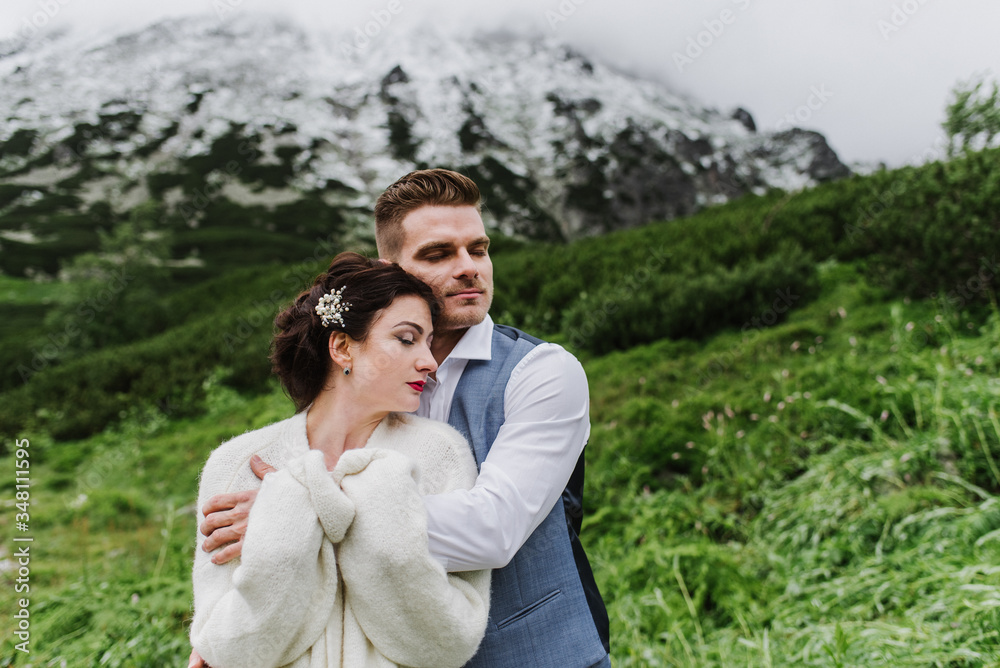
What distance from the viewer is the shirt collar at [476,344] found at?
1.84 metres

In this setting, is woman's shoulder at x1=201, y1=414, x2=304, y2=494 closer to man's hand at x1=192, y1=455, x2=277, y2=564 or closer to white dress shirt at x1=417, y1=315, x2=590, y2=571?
man's hand at x1=192, y1=455, x2=277, y2=564

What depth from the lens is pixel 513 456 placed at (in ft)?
5.19

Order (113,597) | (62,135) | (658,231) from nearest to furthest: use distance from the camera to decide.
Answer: (113,597)
(658,231)
(62,135)

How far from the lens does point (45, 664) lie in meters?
3.52

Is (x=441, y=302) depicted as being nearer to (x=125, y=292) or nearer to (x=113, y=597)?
(x=113, y=597)

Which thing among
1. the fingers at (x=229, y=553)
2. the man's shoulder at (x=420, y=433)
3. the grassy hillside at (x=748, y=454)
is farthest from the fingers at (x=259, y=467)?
the grassy hillside at (x=748, y=454)

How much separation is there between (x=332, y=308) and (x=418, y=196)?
512mm

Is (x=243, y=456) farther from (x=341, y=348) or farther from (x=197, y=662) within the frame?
(x=197, y=662)

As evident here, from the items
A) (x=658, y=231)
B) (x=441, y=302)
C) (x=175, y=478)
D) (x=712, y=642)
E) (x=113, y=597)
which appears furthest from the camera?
(x=658, y=231)

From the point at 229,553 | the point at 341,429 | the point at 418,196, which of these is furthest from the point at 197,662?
the point at 418,196

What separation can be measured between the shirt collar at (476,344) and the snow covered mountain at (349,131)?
52.2 metres

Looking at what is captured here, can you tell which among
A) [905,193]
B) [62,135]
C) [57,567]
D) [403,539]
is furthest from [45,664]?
[62,135]

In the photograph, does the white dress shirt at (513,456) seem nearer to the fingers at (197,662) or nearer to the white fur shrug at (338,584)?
the white fur shrug at (338,584)

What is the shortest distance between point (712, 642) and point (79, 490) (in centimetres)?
864
